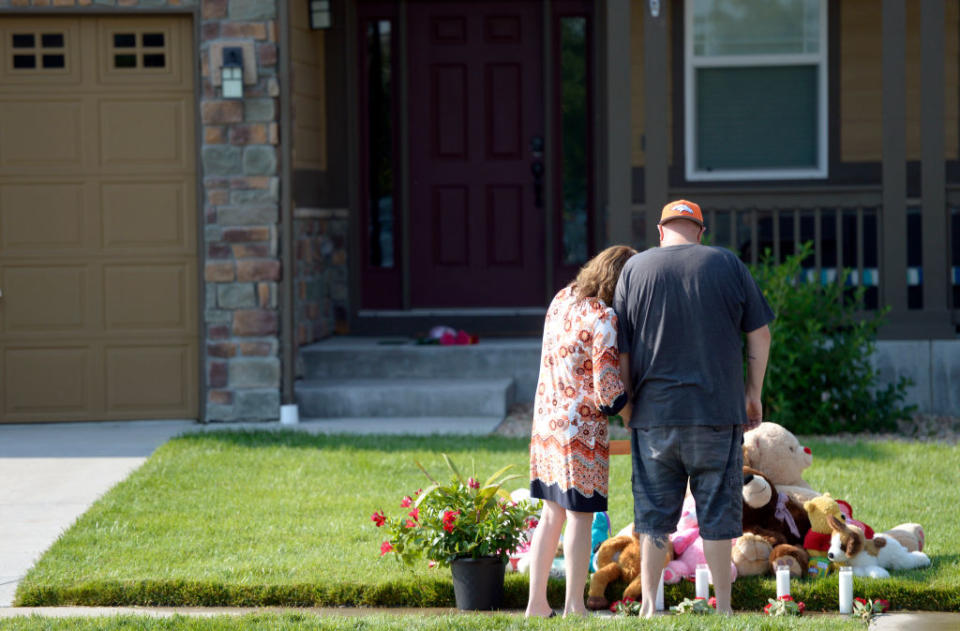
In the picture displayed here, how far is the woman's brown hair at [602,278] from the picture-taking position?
4.33 meters

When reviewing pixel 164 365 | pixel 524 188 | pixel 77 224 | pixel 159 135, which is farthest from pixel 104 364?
pixel 524 188

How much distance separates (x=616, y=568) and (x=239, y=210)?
442 cm

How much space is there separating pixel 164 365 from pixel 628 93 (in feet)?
11.4

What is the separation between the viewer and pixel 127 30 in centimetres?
841

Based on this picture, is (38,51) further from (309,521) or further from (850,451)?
(850,451)

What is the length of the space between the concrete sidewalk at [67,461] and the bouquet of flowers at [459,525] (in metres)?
1.44

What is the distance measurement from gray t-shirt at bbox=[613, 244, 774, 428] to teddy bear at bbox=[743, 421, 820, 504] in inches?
33.3

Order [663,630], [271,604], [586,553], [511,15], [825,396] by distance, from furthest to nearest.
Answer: [511,15]
[825,396]
[271,604]
[586,553]
[663,630]

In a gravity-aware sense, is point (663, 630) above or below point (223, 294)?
below

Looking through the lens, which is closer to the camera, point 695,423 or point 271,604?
point 695,423

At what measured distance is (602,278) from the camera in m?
4.34

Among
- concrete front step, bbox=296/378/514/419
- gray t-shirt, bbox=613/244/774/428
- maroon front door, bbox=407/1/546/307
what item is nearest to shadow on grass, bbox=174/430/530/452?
concrete front step, bbox=296/378/514/419

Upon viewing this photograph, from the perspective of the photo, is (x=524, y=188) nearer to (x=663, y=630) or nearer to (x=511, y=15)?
(x=511, y=15)

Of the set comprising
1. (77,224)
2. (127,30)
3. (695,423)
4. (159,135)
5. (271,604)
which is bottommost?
(271,604)
